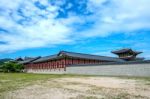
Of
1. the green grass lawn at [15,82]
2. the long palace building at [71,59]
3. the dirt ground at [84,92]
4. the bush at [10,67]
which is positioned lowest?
the dirt ground at [84,92]

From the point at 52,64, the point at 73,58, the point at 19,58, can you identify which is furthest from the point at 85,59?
the point at 19,58

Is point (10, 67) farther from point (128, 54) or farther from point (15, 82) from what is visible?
point (15, 82)

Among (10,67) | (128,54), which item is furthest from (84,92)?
(10,67)

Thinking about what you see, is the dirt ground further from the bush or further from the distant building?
the bush

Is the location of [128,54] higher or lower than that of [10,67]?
higher

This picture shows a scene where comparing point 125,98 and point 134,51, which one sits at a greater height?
point 134,51

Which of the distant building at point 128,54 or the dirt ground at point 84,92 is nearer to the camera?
the dirt ground at point 84,92

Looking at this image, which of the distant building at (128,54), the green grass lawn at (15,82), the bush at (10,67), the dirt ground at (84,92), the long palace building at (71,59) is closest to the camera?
the dirt ground at (84,92)

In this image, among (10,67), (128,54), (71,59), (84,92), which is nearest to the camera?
(84,92)

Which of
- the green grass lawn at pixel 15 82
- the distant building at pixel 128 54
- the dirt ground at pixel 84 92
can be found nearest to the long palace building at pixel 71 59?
the distant building at pixel 128 54

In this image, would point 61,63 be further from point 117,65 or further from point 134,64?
point 134,64

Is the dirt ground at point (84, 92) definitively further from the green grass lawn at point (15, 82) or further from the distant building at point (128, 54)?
the distant building at point (128, 54)

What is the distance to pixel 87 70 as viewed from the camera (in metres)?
40.6

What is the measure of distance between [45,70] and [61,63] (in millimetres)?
9715
